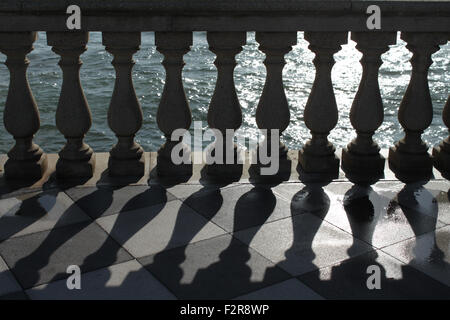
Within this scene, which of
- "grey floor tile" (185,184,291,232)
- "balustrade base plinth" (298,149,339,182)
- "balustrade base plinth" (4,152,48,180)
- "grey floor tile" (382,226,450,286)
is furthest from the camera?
"balustrade base plinth" (298,149,339,182)

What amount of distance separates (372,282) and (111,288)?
1.39 metres

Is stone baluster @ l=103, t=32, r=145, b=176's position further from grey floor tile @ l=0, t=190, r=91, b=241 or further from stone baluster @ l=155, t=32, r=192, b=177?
grey floor tile @ l=0, t=190, r=91, b=241

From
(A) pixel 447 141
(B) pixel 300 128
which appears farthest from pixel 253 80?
(A) pixel 447 141

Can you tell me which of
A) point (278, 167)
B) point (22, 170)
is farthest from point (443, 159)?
point (22, 170)

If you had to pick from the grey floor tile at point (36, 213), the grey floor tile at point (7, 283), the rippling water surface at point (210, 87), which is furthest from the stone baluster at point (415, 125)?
the rippling water surface at point (210, 87)

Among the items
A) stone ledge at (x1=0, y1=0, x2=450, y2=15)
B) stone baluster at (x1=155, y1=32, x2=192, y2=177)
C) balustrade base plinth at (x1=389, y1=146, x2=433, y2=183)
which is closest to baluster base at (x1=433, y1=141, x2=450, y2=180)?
balustrade base plinth at (x1=389, y1=146, x2=433, y2=183)

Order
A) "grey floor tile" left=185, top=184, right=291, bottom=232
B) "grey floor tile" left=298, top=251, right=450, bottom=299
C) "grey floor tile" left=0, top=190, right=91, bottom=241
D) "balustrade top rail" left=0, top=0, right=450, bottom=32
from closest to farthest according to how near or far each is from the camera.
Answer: "grey floor tile" left=298, top=251, right=450, bottom=299 → "grey floor tile" left=0, top=190, right=91, bottom=241 → "grey floor tile" left=185, top=184, right=291, bottom=232 → "balustrade top rail" left=0, top=0, right=450, bottom=32

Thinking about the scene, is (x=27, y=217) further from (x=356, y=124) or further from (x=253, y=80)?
(x=253, y=80)

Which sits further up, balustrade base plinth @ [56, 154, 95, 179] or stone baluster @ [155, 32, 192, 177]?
stone baluster @ [155, 32, 192, 177]

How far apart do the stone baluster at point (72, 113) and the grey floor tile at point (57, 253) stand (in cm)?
85

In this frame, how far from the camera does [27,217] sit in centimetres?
443

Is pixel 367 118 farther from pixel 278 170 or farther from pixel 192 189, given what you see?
pixel 192 189

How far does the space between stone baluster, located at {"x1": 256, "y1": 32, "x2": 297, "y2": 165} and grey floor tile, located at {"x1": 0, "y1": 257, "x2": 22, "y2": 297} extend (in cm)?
221

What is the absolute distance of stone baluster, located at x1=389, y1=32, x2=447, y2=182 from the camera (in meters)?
5.18
